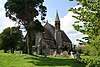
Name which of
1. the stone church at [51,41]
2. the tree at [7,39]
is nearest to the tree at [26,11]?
the tree at [7,39]

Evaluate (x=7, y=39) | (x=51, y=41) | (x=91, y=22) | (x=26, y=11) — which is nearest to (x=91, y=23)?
→ (x=91, y=22)

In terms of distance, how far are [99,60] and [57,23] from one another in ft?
306

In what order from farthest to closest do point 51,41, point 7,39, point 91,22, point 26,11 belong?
point 51,41, point 7,39, point 26,11, point 91,22

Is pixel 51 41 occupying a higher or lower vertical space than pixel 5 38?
lower

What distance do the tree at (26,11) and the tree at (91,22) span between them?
36.2 m

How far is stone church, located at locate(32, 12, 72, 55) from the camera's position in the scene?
313 ft

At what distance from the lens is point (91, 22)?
37.7 feet

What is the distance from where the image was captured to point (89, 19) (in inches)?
449

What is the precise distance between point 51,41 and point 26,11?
5714 centimetres

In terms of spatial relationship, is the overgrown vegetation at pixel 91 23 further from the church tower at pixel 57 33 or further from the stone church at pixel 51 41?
the church tower at pixel 57 33

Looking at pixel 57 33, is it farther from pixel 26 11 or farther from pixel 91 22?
pixel 91 22

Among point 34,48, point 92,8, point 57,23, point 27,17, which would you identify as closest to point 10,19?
point 27,17

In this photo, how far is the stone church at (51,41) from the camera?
313 feet

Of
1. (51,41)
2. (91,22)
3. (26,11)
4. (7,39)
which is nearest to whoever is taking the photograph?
(91,22)
